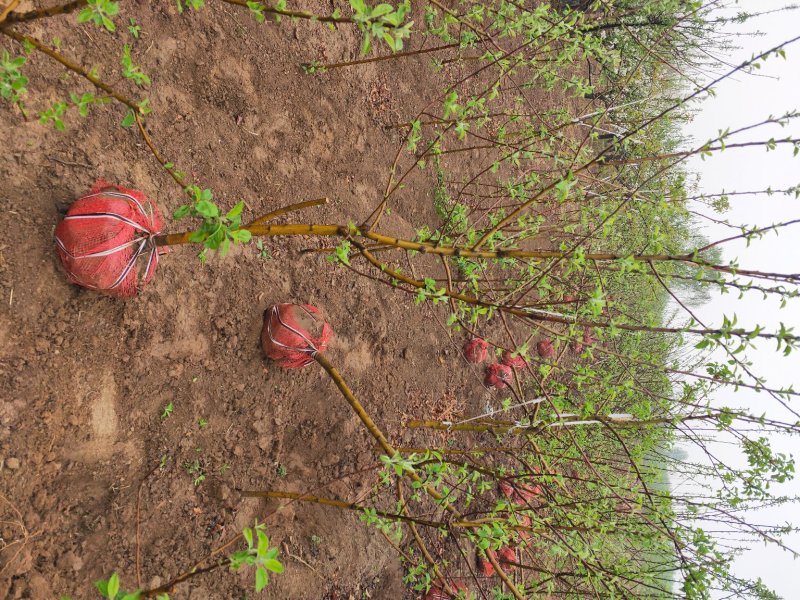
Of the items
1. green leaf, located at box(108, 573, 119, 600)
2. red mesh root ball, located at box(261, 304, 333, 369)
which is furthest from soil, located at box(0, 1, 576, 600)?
green leaf, located at box(108, 573, 119, 600)

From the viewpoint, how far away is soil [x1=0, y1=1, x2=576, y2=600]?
1902 millimetres

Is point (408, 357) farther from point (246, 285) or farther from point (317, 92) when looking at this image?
point (317, 92)

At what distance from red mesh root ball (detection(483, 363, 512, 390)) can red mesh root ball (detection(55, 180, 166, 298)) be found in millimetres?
3344

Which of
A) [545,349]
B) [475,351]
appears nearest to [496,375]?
[475,351]

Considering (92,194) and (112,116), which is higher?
(112,116)

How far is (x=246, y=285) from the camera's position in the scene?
2.68 metres

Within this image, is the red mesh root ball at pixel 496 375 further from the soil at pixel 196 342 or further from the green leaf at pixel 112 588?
the green leaf at pixel 112 588

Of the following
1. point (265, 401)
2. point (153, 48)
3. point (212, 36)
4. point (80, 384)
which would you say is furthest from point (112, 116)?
point (265, 401)

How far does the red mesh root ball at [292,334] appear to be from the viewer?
8.59ft

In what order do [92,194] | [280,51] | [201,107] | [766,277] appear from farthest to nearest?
1. [280,51]
2. [201,107]
3. [92,194]
4. [766,277]

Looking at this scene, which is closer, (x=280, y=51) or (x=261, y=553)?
(x=261, y=553)

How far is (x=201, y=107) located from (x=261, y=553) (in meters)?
2.39

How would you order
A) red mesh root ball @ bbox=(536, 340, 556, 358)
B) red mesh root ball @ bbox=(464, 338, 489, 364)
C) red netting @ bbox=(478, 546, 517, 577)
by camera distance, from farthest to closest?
1. red mesh root ball @ bbox=(536, 340, 556, 358)
2. red mesh root ball @ bbox=(464, 338, 489, 364)
3. red netting @ bbox=(478, 546, 517, 577)

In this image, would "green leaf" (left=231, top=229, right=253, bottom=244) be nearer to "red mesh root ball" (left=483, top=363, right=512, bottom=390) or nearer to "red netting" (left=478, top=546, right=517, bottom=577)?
"red netting" (left=478, top=546, right=517, bottom=577)
